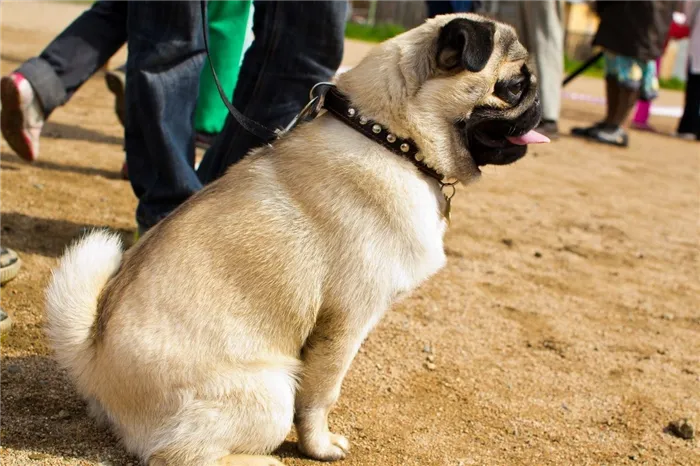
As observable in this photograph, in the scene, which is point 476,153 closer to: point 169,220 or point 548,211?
point 169,220

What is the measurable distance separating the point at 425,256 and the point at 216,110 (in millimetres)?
3186

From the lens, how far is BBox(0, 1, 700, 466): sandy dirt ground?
2.52 m

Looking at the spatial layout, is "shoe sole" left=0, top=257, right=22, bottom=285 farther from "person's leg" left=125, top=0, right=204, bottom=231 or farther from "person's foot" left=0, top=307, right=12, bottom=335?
"person's leg" left=125, top=0, right=204, bottom=231

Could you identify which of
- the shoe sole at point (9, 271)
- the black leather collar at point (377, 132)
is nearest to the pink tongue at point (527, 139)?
the black leather collar at point (377, 132)

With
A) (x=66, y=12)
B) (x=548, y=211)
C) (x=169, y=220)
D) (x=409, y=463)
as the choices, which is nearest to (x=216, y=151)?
(x=169, y=220)

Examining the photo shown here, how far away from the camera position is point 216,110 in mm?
5129

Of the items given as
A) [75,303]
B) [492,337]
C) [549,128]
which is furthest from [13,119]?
[549,128]

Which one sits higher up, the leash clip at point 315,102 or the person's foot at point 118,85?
the leash clip at point 315,102

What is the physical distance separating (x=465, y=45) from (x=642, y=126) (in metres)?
9.74

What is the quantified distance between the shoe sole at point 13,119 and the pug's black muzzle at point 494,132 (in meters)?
2.35

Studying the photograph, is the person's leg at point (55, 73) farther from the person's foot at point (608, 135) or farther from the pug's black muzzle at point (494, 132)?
the person's foot at point (608, 135)

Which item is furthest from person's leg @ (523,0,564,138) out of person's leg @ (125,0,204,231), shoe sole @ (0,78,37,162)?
shoe sole @ (0,78,37,162)

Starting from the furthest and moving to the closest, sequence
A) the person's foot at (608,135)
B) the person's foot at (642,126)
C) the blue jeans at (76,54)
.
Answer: the person's foot at (642,126) < the person's foot at (608,135) < the blue jeans at (76,54)

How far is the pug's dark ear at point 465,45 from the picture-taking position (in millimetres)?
2258
